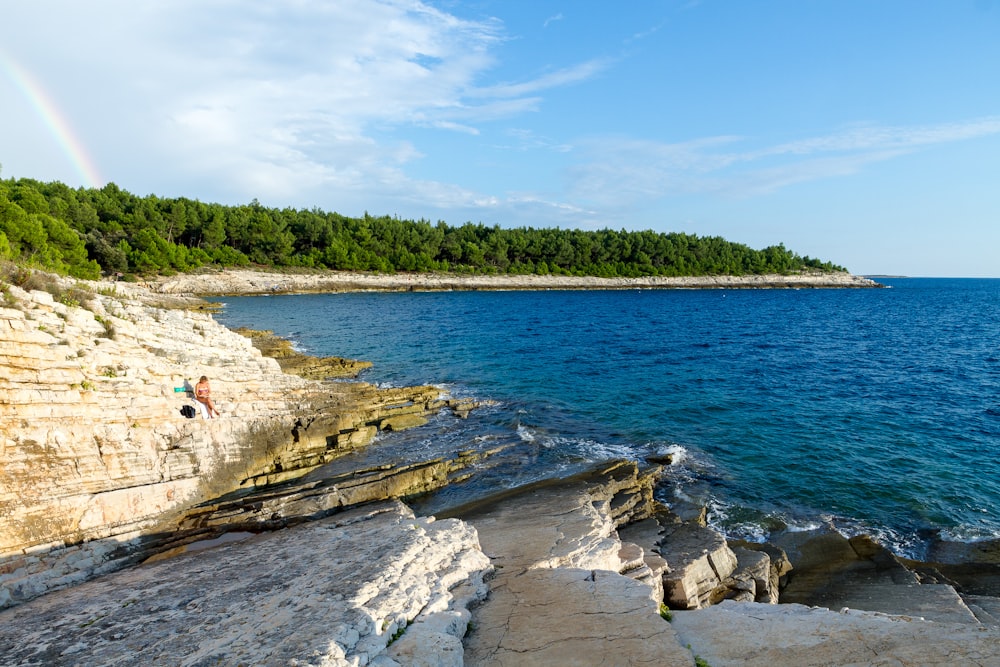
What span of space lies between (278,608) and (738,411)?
25.2 metres

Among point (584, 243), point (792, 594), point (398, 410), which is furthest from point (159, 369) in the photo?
point (584, 243)

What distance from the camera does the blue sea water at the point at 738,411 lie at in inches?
674

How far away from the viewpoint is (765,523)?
15.8m

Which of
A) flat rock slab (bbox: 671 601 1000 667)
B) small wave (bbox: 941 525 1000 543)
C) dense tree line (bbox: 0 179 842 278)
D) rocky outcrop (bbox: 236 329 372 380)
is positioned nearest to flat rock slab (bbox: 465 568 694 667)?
flat rock slab (bbox: 671 601 1000 667)

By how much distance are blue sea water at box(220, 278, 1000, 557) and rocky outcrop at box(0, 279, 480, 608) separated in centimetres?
385

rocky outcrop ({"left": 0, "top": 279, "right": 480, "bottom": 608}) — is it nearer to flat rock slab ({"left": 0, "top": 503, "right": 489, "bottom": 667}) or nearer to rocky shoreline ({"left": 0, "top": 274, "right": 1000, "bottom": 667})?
rocky shoreline ({"left": 0, "top": 274, "right": 1000, "bottom": 667})

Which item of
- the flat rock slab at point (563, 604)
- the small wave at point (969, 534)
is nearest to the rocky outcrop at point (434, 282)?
the flat rock slab at point (563, 604)

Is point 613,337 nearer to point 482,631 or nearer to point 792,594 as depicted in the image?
point 792,594

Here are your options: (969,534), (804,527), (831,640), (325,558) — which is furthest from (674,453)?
(325,558)

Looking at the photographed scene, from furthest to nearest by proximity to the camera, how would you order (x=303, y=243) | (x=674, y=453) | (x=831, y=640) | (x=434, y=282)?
(x=303, y=243)
(x=434, y=282)
(x=674, y=453)
(x=831, y=640)

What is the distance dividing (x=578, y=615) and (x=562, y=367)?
29553 mm

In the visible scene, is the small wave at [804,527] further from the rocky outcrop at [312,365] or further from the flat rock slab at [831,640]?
the rocky outcrop at [312,365]

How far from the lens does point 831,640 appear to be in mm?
6836

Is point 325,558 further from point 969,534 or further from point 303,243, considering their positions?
point 303,243
